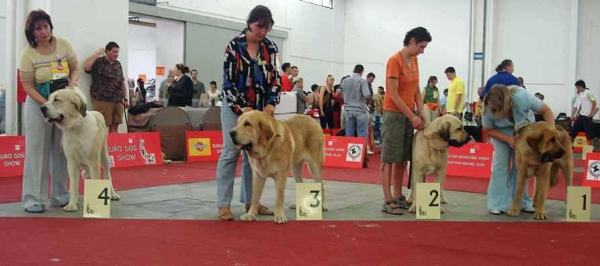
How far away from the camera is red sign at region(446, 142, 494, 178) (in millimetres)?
8805

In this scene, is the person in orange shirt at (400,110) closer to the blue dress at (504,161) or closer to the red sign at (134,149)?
the blue dress at (504,161)

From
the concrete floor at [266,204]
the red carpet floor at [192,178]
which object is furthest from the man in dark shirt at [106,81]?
the concrete floor at [266,204]

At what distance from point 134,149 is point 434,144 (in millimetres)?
5662

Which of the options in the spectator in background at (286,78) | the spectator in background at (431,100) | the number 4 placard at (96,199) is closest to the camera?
the number 4 placard at (96,199)

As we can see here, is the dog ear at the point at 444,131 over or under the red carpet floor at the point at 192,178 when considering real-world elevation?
over

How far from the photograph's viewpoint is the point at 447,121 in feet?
17.4

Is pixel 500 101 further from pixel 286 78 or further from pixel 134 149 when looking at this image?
pixel 286 78

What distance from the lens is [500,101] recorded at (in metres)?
5.26

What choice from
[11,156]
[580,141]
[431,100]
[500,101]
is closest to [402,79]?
[500,101]

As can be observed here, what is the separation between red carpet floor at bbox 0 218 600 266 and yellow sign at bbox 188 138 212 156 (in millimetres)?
5539

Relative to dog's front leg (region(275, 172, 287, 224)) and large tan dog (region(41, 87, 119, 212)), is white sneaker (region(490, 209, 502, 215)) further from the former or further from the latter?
large tan dog (region(41, 87, 119, 212))

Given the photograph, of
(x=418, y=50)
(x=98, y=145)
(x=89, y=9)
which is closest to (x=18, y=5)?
(x=89, y=9)

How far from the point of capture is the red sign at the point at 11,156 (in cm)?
768

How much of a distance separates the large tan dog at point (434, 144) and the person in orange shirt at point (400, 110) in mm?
108
